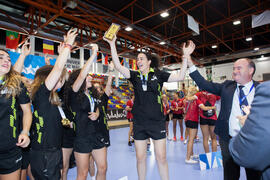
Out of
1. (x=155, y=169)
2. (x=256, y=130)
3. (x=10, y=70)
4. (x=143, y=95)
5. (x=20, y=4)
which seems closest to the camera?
(x=256, y=130)

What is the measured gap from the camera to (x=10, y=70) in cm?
155

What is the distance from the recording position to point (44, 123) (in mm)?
1601

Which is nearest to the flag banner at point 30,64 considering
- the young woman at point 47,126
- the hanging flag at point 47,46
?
the young woman at point 47,126

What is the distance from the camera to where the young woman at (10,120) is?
136 centimetres

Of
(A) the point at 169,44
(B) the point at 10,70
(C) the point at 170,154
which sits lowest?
(C) the point at 170,154

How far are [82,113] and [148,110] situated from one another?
2.70ft

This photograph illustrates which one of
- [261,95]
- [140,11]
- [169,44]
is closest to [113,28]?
[261,95]

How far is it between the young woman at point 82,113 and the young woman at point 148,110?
0.47 m

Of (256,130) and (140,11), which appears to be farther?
(140,11)

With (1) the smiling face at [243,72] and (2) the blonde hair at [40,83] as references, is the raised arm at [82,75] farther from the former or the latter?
(1) the smiling face at [243,72]

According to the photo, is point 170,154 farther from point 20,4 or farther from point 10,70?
point 20,4

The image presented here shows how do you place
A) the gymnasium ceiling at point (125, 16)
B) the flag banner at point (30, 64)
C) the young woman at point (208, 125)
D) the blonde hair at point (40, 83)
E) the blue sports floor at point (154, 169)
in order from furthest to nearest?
the gymnasium ceiling at point (125, 16) → the flag banner at point (30, 64) → the young woman at point (208, 125) → the blue sports floor at point (154, 169) → the blonde hair at point (40, 83)

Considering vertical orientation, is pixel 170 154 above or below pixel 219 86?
below

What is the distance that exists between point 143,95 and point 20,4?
819 centimetres
